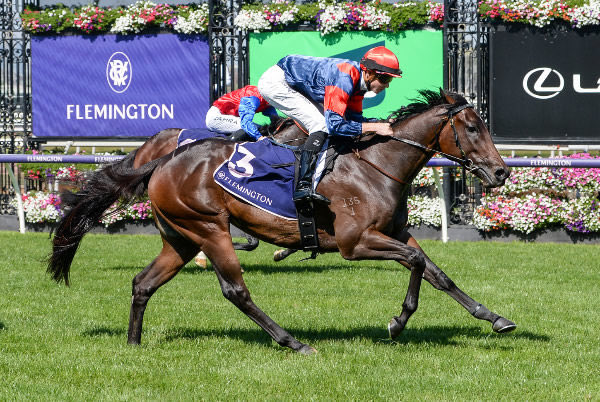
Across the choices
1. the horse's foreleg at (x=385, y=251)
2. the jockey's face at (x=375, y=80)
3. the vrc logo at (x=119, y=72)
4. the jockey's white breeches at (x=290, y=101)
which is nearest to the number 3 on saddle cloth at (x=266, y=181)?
the jockey's white breeches at (x=290, y=101)

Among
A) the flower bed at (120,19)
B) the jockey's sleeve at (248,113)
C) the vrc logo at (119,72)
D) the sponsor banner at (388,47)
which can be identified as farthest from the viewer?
the vrc logo at (119,72)

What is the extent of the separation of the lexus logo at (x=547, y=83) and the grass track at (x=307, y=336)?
3.19 meters

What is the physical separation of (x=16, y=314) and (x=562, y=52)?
27.3ft

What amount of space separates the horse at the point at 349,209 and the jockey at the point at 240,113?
7.27 feet

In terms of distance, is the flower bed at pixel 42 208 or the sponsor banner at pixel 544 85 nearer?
the sponsor banner at pixel 544 85

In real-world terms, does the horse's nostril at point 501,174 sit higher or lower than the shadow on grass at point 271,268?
higher

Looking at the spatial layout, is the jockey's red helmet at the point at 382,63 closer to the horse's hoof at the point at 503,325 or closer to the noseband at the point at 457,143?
the noseband at the point at 457,143

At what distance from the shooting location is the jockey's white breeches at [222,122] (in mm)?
8367

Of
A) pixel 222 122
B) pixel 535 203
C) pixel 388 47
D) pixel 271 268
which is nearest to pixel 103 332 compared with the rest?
pixel 222 122

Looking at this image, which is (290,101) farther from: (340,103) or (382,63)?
(382,63)

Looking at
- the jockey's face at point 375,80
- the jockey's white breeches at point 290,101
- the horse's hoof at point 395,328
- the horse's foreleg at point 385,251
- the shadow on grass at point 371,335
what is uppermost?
the jockey's face at point 375,80

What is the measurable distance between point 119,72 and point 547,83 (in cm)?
620

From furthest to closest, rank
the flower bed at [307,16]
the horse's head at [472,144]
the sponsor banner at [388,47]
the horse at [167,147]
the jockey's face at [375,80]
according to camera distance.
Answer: the sponsor banner at [388,47] → the flower bed at [307,16] → the horse at [167,147] → the jockey's face at [375,80] → the horse's head at [472,144]

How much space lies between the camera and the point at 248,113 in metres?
7.93
